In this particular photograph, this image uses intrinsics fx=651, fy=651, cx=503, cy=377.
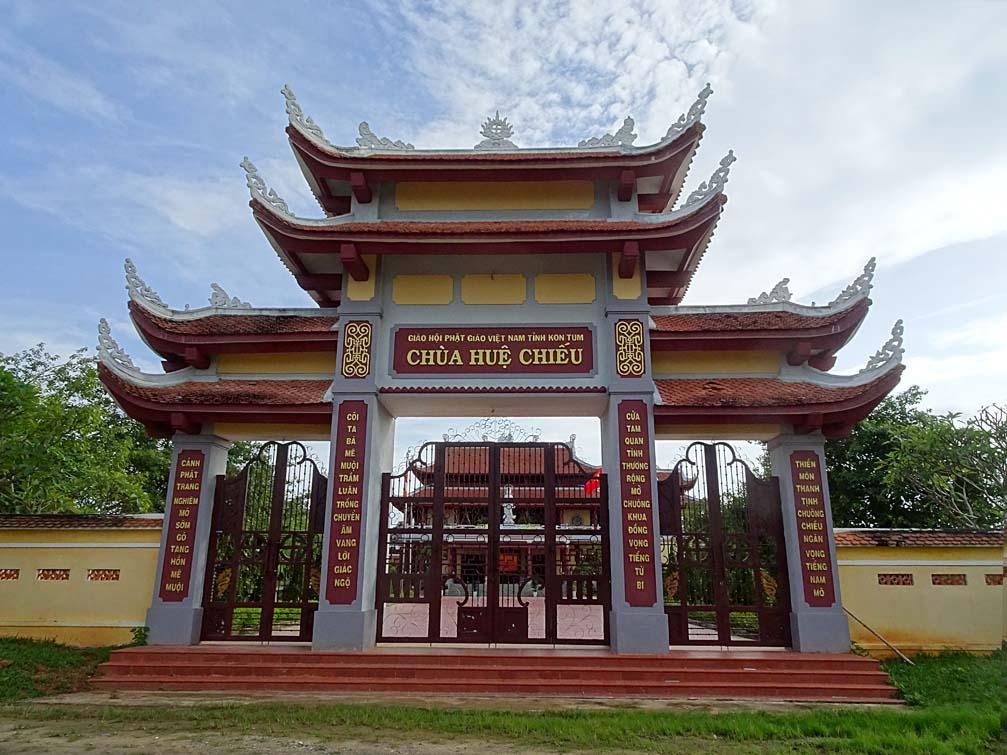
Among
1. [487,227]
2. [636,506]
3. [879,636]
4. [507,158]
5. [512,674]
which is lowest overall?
[512,674]

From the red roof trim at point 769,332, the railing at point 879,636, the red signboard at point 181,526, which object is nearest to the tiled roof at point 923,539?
the railing at point 879,636

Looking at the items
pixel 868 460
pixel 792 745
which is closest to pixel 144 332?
pixel 792 745

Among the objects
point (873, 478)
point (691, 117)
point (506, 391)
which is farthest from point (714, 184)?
point (873, 478)

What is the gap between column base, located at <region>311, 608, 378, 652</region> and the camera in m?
8.14

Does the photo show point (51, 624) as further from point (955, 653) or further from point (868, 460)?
point (868, 460)

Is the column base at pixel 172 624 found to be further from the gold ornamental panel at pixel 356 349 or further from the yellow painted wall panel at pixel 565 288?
the yellow painted wall panel at pixel 565 288

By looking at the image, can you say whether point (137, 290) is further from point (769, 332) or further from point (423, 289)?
point (769, 332)

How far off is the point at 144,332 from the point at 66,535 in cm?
307

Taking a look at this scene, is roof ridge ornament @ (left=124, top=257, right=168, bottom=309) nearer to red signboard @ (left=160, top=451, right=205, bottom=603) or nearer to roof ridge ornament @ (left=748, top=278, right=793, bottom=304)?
red signboard @ (left=160, top=451, right=205, bottom=603)

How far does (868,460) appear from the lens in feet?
69.4

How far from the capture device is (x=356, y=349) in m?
9.16

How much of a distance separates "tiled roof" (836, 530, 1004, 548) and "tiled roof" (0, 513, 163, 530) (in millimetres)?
9765

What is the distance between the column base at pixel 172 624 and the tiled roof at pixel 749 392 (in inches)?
276

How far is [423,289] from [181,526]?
474cm
